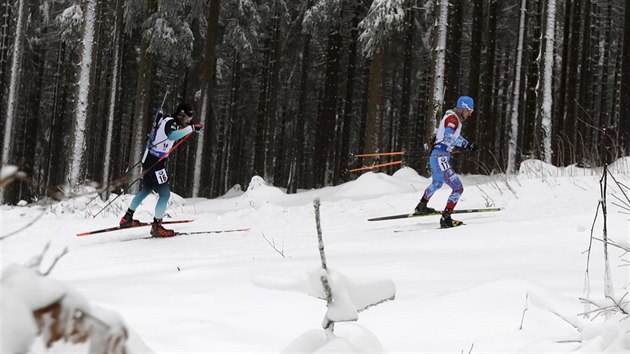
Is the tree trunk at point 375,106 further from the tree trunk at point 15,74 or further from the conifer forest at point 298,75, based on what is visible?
the tree trunk at point 15,74

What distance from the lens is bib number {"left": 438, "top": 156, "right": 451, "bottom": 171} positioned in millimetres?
8539

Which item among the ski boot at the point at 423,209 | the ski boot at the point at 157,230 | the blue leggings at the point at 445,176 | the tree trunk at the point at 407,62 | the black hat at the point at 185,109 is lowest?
the ski boot at the point at 157,230

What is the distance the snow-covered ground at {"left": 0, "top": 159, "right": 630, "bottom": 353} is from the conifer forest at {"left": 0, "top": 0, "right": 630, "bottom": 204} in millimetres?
1418

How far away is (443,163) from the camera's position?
8.59 m

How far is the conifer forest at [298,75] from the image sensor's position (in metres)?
14.0

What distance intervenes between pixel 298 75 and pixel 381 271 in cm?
2427

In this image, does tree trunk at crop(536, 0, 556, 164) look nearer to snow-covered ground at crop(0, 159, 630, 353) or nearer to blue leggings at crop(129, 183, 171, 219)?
snow-covered ground at crop(0, 159, 630, 353)

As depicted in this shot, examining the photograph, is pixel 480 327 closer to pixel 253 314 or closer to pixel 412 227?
pixel 253 314

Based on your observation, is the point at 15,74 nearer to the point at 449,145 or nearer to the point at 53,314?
the point at 449,145

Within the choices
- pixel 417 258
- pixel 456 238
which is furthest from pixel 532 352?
pixel 456 238

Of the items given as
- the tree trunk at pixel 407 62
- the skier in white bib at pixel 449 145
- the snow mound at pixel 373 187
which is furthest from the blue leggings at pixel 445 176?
the tree trunk at pixel 407 62

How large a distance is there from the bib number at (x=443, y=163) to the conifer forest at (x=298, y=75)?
0.50m

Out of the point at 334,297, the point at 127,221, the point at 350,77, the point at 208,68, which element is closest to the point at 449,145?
the point at 127,221

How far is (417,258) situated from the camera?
5.19 metres
